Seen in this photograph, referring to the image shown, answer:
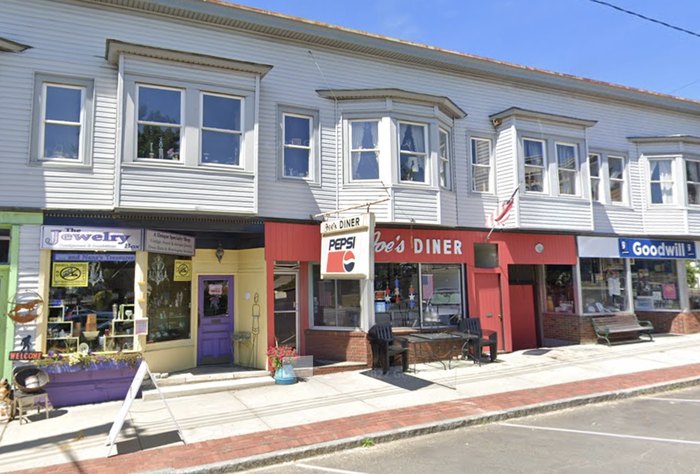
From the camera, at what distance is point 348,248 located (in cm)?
1012

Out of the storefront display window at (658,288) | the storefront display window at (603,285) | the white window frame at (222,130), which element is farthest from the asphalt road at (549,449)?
the storefront display window at (658,288)

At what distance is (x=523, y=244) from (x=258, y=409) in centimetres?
928

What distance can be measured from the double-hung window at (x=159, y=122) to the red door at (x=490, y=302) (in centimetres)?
861

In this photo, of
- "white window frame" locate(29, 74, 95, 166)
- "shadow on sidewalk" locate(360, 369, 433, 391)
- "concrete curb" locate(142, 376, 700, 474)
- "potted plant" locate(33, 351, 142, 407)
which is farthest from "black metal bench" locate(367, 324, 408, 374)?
"white window frame" locate(29, 74, 95, 166)

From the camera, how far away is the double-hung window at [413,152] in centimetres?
1252

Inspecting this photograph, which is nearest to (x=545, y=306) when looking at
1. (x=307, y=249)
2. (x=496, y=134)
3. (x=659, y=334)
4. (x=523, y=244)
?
(x=523, y=244)

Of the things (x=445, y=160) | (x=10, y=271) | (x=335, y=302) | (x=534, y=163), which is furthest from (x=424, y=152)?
(x=10, y=271)

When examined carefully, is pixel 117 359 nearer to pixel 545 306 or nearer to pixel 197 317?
pixel 197 317

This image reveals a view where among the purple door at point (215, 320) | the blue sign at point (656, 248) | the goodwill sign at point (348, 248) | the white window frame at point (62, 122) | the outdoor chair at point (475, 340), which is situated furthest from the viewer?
the blue sign at point (656, 248)

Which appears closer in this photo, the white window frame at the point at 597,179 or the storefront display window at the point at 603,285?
the storefront display window at the point at 603,285

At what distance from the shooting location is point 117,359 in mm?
9641

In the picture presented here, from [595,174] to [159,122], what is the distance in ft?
44.5

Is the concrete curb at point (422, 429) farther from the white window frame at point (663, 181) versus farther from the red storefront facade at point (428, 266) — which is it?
the white window frame at point (663, 181)

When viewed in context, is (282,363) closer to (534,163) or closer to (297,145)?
(297,145)
